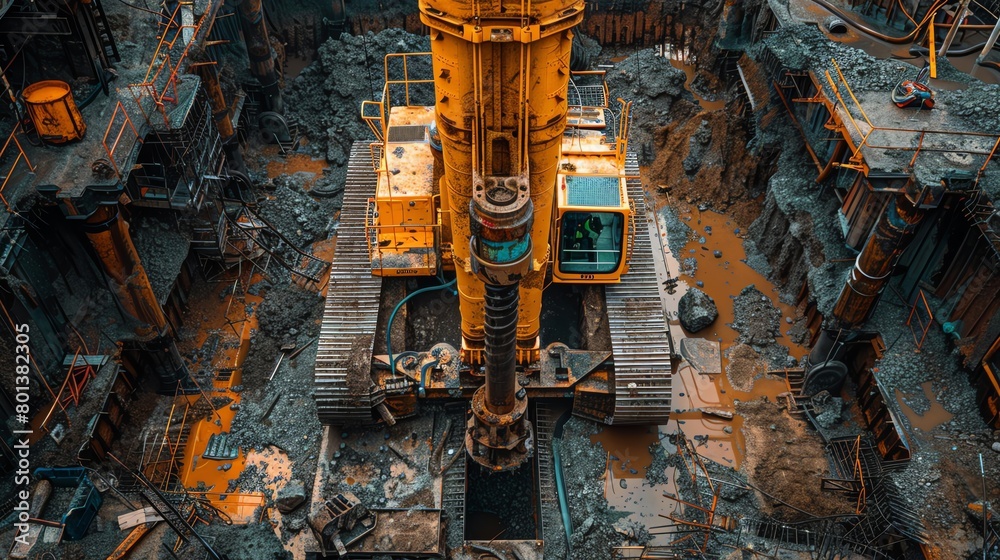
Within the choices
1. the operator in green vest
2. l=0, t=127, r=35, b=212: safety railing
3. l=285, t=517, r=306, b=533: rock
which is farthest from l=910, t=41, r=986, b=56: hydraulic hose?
l=0, t=127, r=35, b=212: safety railing

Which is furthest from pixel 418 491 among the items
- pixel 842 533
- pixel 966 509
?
pixel 966 509

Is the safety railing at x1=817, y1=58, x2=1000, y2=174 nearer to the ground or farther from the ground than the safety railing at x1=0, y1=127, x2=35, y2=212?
nearer to the ground

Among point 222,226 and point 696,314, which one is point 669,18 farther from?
point 222,226

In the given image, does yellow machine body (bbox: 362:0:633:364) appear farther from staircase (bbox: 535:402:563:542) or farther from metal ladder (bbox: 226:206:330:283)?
metal ladder (bbox: 226:206:330:283)

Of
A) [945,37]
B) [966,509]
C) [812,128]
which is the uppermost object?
[945,37]

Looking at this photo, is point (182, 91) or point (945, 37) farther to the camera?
point (945, 37)

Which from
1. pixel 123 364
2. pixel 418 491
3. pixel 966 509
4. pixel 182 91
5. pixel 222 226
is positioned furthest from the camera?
pixel 222 226

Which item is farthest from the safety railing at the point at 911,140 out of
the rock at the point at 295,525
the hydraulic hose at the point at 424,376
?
the rock at the point at 295,525

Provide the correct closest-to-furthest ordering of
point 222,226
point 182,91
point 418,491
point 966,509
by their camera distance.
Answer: point 966,509 → point 418,491 → point 182,91 → point 222,226
